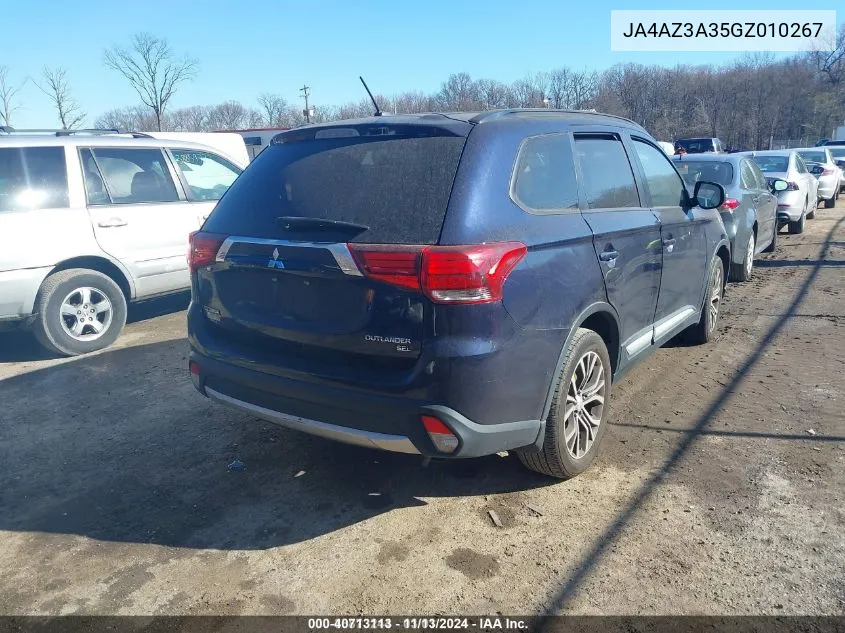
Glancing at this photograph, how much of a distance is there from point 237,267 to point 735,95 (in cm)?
8398

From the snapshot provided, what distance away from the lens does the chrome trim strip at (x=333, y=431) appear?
2.74 m

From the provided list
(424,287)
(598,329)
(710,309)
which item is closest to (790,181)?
(710,309)

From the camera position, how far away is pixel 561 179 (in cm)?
331

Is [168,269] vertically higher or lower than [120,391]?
higher

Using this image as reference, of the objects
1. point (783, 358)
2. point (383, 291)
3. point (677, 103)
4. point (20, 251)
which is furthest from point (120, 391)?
point (677, 103)

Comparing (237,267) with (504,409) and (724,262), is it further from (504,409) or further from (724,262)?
(724,262)

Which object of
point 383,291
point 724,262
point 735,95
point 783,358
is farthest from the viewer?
point 735,95

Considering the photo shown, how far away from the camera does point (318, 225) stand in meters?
2.86

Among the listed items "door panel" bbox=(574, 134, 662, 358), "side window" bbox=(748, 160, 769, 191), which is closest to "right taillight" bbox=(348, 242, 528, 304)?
"door panel" bbox=(574, 134, 662, 358)

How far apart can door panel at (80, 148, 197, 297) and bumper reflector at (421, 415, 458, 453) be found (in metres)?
4.60

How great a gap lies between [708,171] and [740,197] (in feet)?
2.25

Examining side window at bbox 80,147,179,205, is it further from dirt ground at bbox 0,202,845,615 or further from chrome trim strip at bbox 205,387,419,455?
chrome trim strip at bbox 205,387,419,455

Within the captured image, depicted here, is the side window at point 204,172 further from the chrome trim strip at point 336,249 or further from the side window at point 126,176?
the chrome trim strip at point 336,249

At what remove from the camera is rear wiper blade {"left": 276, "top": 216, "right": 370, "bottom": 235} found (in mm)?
2766
